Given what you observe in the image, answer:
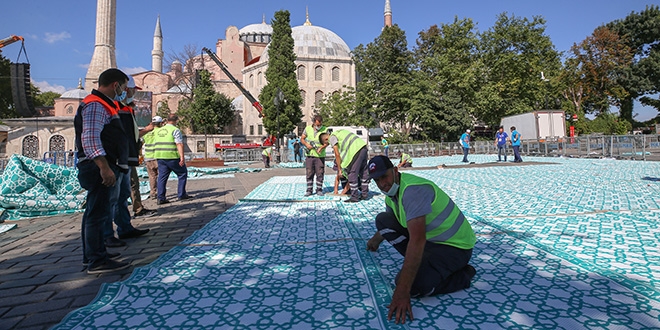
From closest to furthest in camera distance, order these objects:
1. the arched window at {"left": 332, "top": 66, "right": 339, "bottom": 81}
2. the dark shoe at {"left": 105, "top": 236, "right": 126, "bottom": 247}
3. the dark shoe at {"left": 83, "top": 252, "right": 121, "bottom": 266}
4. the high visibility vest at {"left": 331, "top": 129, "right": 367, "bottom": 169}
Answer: the dark shoe at {"left": 83, "top": 252, "right": 121, "bottom": 266} < the dark shoe at {"left": 105, "top": 236, "right": 126, "bottom": 247} < the high visibility vest at {"left": 331, "top": 129, "right": 367, "bottom": 169} < the arched window at {"left": 332, "top": 66, "right": 339, "bottom": 81}

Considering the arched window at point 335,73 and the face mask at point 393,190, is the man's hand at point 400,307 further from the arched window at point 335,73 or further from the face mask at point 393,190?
the arched window at point 335,73

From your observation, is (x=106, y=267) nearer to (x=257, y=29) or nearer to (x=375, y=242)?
(x=375, y=242)

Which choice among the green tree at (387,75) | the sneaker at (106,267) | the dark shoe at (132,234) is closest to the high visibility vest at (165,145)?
the dark shoe at (132,234)

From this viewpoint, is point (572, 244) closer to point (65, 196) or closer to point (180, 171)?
point (180, 171)

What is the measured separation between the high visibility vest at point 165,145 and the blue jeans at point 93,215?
391 cm

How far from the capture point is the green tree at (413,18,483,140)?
33.6 m

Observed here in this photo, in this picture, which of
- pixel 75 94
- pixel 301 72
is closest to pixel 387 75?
pixel 301 72

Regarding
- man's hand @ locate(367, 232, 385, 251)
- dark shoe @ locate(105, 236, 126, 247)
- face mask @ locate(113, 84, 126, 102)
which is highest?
face mask @ locate(113, 84, 126, 102)

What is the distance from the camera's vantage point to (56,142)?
35688mm

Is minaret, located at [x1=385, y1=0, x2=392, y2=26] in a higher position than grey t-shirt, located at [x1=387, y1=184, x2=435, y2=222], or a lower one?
higher

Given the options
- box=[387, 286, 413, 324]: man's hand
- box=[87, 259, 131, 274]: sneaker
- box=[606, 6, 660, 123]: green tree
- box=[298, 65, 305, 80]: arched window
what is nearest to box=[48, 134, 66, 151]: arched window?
box=[298, 65, 305, 80]: arched window

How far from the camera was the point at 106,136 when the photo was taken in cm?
323

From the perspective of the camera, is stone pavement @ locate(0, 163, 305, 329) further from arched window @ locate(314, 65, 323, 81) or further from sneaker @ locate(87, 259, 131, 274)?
arched window @ locate(314, 65, 323, 81)

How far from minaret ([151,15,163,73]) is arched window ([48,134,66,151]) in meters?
37.4
